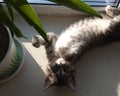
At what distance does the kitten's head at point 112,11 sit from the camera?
134 cm

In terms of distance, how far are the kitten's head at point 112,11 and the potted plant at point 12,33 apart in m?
0.43

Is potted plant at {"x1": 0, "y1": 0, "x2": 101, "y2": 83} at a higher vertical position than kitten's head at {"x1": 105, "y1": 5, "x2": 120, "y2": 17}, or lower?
higher

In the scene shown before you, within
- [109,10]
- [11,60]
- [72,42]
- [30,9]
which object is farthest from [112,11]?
[30,9]

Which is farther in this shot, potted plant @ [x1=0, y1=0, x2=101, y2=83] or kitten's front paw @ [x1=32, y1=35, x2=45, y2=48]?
kitten's front paw @ [x1=32, y1=35, x2=45, y2=48]

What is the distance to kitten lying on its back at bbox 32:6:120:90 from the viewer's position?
1281 mm

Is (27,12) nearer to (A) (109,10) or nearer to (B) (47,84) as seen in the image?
(B) (47,84)

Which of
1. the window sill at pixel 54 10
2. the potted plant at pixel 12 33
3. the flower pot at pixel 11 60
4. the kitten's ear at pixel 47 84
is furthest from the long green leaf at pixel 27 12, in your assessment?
the window sill at pixel 54 10

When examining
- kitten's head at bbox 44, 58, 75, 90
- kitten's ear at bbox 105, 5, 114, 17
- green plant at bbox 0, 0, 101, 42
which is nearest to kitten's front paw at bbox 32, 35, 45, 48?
kitten's head at bbox 44, 58, 75, 90

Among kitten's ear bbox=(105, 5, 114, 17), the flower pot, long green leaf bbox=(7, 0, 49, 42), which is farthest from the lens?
kitten's ear bbox=(105, 5, 114, 17)

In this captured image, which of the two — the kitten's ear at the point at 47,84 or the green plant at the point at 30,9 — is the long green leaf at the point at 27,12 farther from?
the kitten's ear at the point at 47,84

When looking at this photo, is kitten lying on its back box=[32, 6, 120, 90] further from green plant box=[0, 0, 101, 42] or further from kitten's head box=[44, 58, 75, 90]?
green plant box=[0, 0, 101, 42]

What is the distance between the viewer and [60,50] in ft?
4.47

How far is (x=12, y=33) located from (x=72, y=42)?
0.52 m

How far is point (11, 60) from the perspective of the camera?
45.9 inches
